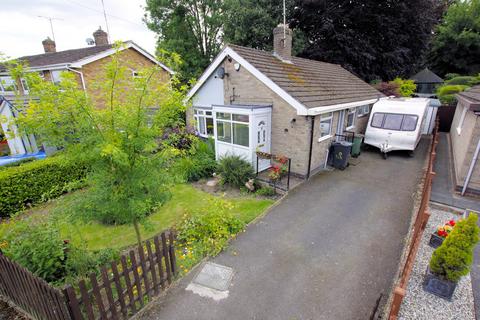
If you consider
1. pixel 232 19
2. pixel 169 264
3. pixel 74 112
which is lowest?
pixel 169 264

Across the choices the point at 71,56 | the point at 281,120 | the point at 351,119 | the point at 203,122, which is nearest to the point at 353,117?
the point at 351,119

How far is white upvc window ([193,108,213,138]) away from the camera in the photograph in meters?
13.2

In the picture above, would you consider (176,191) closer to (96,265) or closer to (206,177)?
(206,177)

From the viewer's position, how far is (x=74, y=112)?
141 inches

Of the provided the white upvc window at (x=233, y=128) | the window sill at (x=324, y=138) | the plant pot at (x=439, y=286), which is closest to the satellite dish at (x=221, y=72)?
the white upvc window at (x=233, y=128)

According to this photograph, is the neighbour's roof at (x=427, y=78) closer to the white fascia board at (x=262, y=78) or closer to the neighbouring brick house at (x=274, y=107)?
the neighbouring brick house at (x=274, y=107)

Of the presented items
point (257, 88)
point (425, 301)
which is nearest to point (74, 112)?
point (425, 301)

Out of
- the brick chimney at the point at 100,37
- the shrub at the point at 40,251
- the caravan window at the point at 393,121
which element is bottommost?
the shrub at the point at 40,251

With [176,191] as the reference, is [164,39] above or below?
above

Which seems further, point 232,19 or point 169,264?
point 232,19

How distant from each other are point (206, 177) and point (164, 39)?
23405mm

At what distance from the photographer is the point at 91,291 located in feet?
10.4

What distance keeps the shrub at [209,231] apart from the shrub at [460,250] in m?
4.11

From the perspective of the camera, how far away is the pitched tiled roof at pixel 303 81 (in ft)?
30.2
